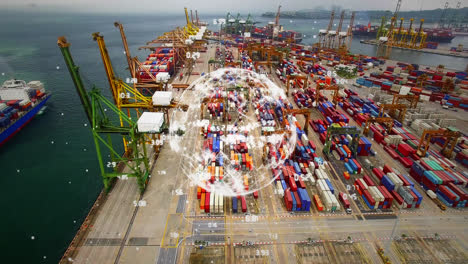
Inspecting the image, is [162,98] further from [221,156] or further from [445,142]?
[445,142]

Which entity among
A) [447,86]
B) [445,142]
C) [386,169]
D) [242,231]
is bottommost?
[242,231]

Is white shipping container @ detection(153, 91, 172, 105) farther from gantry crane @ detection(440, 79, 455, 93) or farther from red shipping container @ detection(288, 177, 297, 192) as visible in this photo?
gantry crane @ detection(440, 79, 455, 93)

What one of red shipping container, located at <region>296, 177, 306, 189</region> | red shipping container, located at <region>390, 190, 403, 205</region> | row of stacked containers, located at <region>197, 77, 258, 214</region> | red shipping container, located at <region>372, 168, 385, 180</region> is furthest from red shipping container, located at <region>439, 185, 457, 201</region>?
row of stacked containers, located at <region>197, 77, 258, 214</region>

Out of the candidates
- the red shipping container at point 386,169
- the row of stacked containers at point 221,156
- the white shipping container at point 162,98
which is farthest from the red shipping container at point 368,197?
the white shipping container at point 162,98

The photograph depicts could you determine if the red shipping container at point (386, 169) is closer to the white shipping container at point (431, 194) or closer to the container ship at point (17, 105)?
the white shipping container at point (431, 194)

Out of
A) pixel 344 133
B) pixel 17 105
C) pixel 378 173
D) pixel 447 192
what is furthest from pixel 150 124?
pixel 17 105
